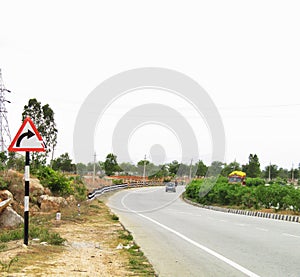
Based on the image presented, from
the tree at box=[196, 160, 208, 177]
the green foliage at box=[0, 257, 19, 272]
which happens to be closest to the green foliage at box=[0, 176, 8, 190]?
the green foliage at box=[0, 257, 19, 272]

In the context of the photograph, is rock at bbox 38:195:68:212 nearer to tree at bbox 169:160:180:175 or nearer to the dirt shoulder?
the dirt shoulder

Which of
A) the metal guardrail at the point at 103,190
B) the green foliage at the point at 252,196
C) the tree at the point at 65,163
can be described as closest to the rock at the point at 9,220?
the metal guardrail at the point at 103,190

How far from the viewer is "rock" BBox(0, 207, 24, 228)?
1487 centimetres

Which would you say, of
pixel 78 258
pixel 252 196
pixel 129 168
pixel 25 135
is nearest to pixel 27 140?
pixel 25 135

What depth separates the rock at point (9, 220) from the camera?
14.9 m

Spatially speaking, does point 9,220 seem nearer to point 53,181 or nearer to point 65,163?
point 53,181

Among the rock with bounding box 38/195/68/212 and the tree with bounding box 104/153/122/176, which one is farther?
the tree with bounding box 104/153/122/176

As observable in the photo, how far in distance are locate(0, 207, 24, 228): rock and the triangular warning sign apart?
237 inches

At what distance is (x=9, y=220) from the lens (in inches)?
593

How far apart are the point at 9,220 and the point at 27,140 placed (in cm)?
632

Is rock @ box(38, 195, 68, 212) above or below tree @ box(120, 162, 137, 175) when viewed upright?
below

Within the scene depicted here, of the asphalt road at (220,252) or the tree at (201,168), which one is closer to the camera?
the asphalt road at (220,252)

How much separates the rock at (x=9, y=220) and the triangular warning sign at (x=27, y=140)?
602cm

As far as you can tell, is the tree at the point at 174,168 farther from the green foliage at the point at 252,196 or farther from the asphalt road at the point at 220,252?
the asphalt road at the point at 220,252
